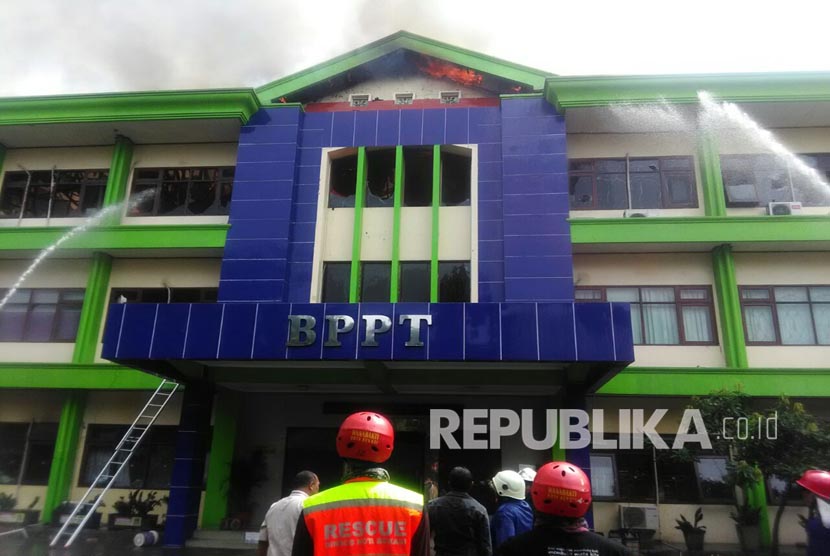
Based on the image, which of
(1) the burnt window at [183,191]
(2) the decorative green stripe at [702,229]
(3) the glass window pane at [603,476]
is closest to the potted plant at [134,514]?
(1) the burnt window at [183,191]

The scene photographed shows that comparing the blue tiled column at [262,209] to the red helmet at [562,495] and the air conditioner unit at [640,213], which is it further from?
the red helmet at [562,495]

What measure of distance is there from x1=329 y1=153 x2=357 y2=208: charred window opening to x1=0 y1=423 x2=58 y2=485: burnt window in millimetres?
9694

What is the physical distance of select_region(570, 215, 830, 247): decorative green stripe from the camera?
14.4 m

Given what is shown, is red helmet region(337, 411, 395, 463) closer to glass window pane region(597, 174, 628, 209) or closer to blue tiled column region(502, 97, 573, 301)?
blue tiled column region(502, 97, 573, 301)

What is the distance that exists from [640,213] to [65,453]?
15.9 m

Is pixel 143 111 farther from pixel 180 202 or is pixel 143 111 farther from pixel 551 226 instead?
pixel 551 226

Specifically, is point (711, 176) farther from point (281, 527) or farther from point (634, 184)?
point (281, 527)

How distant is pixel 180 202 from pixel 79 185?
3.20m

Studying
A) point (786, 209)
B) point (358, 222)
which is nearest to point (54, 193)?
point (358, 222)

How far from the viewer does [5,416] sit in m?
16.6

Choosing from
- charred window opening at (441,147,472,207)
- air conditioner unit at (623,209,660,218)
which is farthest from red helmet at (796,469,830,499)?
charred window opening at (441,147,472,207)

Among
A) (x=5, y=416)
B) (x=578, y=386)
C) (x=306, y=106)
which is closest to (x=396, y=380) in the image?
(x=578, y=386)

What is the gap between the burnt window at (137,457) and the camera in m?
15.7

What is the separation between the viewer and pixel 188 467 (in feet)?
43.4
